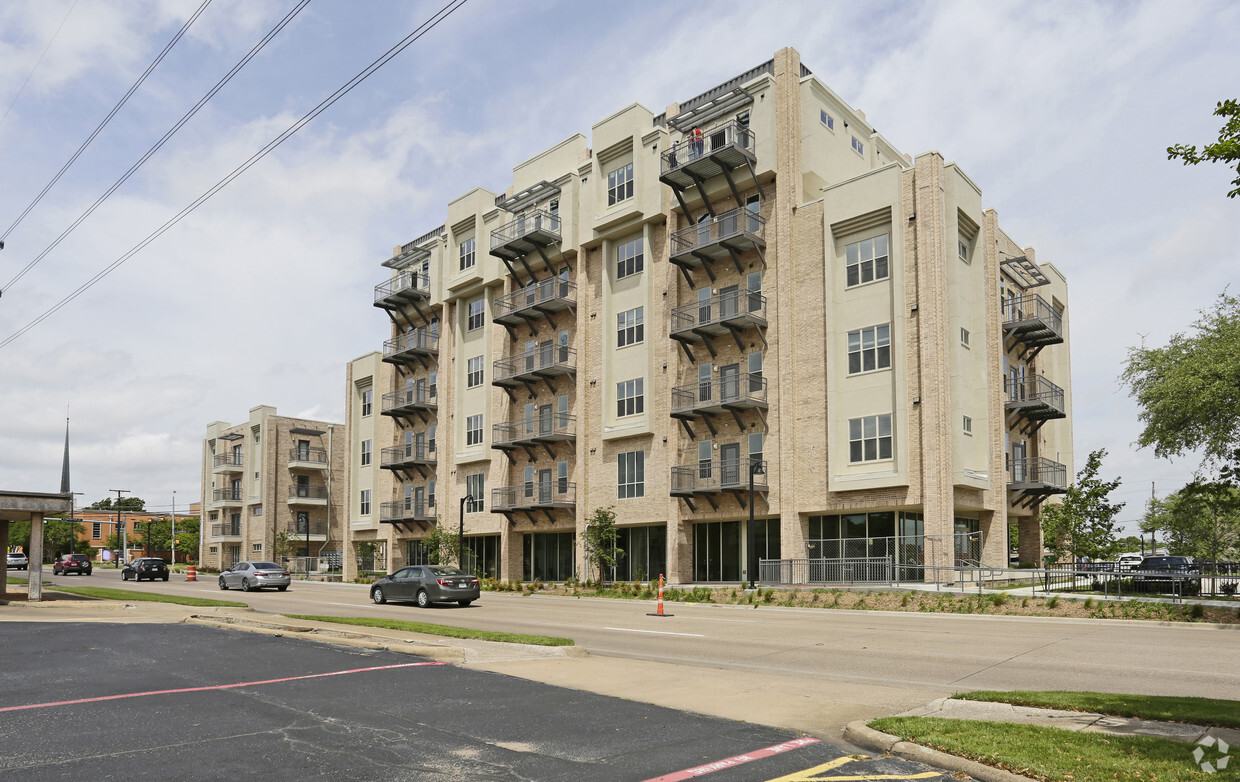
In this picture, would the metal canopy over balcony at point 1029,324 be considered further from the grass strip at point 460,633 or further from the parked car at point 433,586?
the grass strip at point 460,633

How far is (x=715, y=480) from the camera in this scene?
134 feet

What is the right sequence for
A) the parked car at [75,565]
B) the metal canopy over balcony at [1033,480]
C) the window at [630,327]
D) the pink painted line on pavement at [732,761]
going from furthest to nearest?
the parked car at [75,565] < the window at [630,327] < the metal canopy over balcony at [1033,480] < the pink painted line on pavement at [732,761]

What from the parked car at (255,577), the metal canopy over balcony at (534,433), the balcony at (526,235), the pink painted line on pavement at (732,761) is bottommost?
the parked car at (255,577)

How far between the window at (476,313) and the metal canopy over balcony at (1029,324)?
2936 cm

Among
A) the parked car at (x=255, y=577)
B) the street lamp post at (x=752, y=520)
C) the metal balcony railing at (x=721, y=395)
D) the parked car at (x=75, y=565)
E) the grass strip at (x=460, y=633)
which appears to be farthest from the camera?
the parked car at (x=75, y=565)

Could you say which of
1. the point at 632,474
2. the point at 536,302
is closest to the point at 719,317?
the point at 632,474

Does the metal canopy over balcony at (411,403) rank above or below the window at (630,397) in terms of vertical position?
above

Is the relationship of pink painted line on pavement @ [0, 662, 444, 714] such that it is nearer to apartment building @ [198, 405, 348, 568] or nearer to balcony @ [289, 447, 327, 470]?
apartment building @ [198, 405, 348, 568]

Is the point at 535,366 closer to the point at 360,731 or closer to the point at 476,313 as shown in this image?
the point at 476,313

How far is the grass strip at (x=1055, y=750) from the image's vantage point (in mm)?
7094

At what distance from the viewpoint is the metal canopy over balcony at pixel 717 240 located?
39.9m

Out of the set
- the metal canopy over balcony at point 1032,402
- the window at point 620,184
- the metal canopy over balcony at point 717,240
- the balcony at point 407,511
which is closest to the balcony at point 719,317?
the metal canopy over balcony at point 717,240

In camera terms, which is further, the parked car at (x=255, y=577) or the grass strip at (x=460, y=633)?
the parked car at (x=255, y=577)

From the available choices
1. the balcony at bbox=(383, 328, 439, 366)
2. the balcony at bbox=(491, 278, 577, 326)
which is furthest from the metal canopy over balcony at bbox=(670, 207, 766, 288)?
the balcony at bbox=(383, 328, 439, 366)
